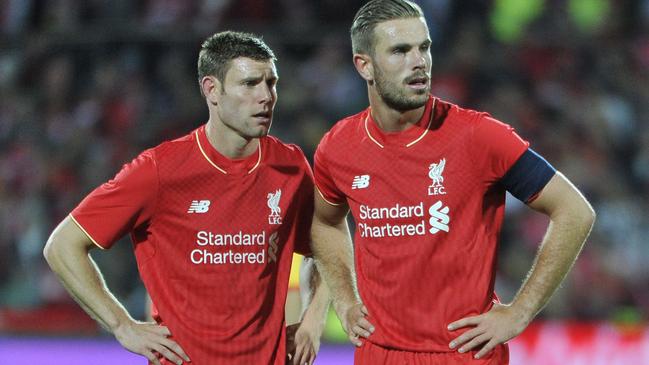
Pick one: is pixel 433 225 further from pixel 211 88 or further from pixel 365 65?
pixel 211 88

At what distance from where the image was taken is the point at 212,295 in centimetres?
507

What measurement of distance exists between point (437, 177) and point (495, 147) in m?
0.27

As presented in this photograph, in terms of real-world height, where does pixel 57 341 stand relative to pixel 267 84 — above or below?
below

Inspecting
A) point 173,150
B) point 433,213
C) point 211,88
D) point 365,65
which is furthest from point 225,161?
point 433,213

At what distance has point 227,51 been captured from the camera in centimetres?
516

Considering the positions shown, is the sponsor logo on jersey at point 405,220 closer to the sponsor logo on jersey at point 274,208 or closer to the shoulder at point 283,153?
the sponsor logo on jersey at point 274,208

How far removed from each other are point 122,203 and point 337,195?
0.92 metres

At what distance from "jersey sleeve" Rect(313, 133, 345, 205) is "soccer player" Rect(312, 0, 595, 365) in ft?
0.66

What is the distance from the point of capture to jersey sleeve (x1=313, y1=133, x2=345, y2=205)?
5.18m

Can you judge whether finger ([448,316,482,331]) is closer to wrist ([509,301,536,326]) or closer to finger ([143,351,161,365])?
wrist ([509,301,536,326])

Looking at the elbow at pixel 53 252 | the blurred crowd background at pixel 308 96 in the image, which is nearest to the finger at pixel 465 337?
the elbow at pixel 53 252

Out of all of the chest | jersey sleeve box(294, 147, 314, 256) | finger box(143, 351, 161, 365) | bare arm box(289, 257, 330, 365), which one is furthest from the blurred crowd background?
the chest

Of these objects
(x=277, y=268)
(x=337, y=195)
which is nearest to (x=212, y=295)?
(x=277, y=268)

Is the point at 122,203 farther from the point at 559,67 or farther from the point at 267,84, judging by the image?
the point at 559,67
